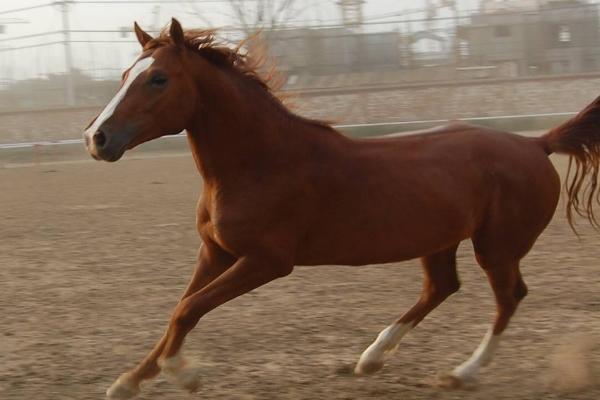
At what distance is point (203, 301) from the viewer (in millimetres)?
3840

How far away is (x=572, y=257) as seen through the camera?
733 centimetres

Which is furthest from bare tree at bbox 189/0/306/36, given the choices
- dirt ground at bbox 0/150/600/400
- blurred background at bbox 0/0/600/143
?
dirt ground at bbox 0/150/600/400

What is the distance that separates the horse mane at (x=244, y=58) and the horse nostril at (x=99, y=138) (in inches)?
21.3

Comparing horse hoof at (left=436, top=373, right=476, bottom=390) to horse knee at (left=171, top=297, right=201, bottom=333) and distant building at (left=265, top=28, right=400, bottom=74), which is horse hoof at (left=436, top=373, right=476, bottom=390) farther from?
distant building at (left=265, top=28, right=400, bottom=74)

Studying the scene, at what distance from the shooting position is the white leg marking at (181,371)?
3.88 metres

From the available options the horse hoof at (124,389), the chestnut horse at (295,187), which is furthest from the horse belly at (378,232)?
the horse hoof at (124,389)

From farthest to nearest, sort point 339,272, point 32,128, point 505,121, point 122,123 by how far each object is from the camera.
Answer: point 32,128 → point 505,121 → point 339,272 → point 122,123

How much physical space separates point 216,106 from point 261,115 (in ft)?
0.70

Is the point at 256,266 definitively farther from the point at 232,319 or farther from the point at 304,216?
the point at 232,319

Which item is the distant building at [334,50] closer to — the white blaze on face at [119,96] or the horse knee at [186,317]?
the white blaze on face at [119,96]

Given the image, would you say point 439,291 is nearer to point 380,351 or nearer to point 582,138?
point 380,351

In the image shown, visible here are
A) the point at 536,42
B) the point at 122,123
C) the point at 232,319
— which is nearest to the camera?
the point at 122,123

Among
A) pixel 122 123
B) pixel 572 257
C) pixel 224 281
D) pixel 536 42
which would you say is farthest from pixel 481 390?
pixel 536 42

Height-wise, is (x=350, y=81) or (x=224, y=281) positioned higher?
(x=224, y=281)
